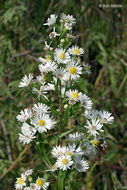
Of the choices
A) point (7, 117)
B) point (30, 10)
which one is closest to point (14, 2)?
point (30, 10)

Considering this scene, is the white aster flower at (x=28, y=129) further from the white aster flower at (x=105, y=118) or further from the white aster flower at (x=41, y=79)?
the white aster flower at (x=105, y=118)

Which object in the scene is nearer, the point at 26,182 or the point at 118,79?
the point at 26,182

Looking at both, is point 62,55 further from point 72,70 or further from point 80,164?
point 80,164

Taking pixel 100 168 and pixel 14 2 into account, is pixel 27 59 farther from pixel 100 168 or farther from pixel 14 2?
pixel 100 168

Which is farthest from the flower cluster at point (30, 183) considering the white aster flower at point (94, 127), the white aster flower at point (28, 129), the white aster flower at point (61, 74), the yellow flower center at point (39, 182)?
the white aster flower at point (61, 74)

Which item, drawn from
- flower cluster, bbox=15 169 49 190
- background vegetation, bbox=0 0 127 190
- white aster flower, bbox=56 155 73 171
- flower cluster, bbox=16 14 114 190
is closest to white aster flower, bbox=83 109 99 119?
flower cluster, bbox=16 14 114 190

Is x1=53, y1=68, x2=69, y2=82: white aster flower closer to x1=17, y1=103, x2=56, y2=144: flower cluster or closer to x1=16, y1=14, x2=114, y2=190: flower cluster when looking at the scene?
x1=16, y1=14, x2=114, y2=190: flower cluster
